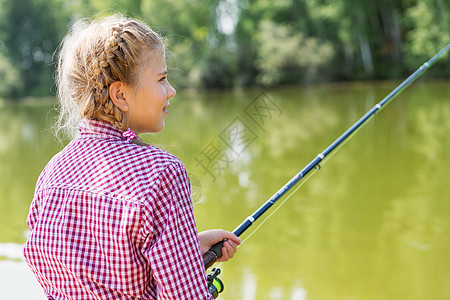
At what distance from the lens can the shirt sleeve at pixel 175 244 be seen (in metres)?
0.84

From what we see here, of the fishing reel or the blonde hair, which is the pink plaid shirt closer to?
the blonde hair

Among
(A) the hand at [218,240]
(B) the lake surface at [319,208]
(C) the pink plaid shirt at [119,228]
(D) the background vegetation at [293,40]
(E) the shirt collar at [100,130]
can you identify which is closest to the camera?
(C) the pink plaid shirt at [119,228]

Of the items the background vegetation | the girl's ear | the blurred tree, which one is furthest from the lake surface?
the blurred tree

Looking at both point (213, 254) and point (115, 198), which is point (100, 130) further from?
point (213, 254)

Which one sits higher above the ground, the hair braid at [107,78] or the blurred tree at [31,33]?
the blurred tree at [31,33]

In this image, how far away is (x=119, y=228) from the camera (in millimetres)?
840

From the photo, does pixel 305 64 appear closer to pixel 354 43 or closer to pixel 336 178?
pixel 354 43

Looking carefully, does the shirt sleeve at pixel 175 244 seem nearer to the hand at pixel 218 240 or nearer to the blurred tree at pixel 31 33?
the hand at pixel 218 240

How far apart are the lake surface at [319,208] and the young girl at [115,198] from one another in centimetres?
41

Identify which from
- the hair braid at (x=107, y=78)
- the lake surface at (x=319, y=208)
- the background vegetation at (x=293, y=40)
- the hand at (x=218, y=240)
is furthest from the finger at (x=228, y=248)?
the background vegetation at (x=293, y=40)

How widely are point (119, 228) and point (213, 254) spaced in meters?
0.37

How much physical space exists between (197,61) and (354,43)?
827 cm

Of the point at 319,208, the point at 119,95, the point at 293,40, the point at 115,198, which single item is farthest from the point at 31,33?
the point at 115,198

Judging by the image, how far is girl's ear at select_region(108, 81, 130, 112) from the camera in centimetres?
98
